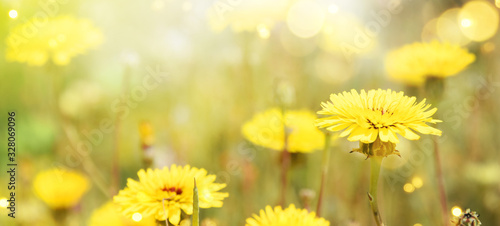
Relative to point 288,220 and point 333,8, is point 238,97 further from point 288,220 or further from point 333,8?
point 288,220

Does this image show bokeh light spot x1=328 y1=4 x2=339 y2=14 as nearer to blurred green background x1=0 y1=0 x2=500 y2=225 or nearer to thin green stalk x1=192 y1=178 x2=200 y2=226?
blurred green background x1=0 y1=0 x2=500 y2=225

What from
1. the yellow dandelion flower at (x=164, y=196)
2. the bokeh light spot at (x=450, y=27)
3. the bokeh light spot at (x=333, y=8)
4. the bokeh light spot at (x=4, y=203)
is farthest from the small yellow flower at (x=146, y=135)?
the bokeh light spot at (x=450, y=27)

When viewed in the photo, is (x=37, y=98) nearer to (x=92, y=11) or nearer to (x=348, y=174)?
(x=92, y=11)

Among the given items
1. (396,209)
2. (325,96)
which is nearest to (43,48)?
(325,96)

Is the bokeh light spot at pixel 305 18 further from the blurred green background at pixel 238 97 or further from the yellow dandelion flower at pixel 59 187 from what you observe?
the yellow dandelion flower at pixel 59 187

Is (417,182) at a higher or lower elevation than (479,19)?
lower

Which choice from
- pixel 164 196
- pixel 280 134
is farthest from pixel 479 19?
pixel 164 196

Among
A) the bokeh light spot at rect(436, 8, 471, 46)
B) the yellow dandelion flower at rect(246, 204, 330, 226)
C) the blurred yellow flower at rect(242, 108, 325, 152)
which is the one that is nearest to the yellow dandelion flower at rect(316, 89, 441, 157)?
the yellow dandelion flower at rect(246, 204, 330, 226)
